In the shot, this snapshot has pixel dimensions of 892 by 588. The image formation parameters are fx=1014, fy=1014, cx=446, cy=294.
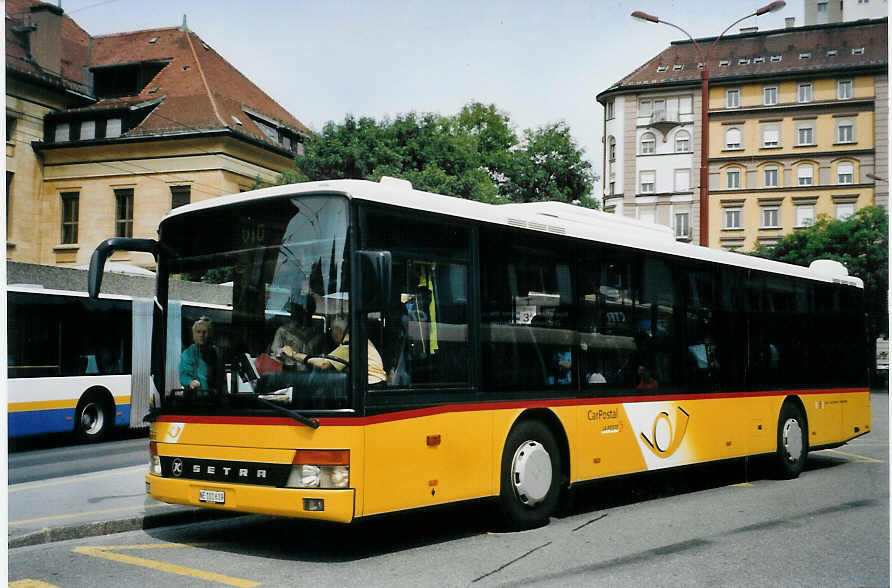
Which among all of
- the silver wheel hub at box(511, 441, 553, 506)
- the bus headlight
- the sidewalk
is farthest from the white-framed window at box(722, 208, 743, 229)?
the bus headlight

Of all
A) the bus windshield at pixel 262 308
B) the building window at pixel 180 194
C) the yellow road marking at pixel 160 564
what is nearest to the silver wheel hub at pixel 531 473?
the bus windshield at pixel 262 308

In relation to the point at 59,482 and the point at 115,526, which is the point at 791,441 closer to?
the point at 115,526

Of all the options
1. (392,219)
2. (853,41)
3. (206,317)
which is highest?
(853,41)

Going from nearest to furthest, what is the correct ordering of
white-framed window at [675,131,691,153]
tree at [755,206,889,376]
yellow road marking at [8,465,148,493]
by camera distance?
yellow road marking at [8,465,148,493] → tree at [755,206,889,376] → white-framed window at [675,131,691,153]

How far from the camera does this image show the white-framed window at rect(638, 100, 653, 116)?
1730cm

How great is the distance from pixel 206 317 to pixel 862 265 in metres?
19.9

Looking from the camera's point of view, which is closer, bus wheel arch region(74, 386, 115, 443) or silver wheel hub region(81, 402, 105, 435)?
bus wheel arch region(74, 386, 115, 443)

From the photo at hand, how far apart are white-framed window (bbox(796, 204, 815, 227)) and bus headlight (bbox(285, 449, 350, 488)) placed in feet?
47.5

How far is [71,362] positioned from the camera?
61.3 ft

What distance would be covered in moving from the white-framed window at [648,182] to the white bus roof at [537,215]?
585cm

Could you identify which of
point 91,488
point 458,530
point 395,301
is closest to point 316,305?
point 395,301

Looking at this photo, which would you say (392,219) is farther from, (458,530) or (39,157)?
(39,157)

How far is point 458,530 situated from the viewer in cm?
905

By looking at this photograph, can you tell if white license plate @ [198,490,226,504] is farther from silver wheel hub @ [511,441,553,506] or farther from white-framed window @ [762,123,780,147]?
white-framed window @ [762,123,780,147]
